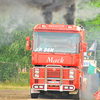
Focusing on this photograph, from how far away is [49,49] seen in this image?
12164 millimetres

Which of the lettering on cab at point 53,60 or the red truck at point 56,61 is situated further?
the lettering on cab at point 53,60

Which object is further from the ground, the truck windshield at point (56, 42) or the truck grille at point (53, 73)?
the truck windshield at point (56, 42)

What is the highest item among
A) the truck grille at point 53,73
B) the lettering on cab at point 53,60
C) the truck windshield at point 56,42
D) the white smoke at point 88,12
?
the white smoke at point 88,12

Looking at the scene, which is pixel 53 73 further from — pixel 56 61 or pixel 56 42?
pixel 56 42

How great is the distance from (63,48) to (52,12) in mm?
5935

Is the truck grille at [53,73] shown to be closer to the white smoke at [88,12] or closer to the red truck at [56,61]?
the red truck at [56,61]

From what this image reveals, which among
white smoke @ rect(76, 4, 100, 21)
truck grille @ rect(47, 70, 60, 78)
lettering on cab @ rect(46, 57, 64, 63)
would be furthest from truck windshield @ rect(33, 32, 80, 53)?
white smoke @ rect(76, 4, 100, 21)

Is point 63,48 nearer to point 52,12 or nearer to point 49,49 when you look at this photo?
point 49,49

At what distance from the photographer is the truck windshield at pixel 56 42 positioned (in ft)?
39.9

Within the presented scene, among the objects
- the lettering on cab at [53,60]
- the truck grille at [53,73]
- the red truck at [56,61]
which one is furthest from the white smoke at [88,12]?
the truck grille at [53,73]

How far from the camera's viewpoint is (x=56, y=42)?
12219 millimetres

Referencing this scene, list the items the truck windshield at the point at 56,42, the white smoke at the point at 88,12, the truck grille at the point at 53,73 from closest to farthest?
the truck grille at the point at 53,73 < the truck windshield at the point at 56,42 < the white smoke at the point at 88,12

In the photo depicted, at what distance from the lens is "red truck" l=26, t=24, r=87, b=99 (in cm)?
1173

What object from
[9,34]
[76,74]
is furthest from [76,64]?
[9,34]
